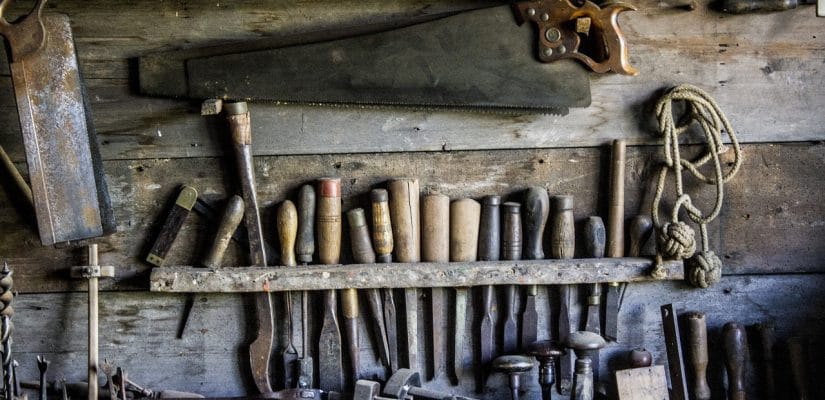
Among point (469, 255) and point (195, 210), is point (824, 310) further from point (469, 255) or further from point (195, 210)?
point (195, 210)

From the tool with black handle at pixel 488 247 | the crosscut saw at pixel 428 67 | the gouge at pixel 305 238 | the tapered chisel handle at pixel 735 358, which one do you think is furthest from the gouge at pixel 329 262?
the tapered chisel handle at pixel 735 358

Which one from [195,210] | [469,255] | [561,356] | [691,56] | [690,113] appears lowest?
[561,356]

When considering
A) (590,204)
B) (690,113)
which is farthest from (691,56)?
(590,204)

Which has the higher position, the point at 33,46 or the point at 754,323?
the point at 33,46

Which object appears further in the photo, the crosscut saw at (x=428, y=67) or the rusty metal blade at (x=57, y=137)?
the crosscut saw at (x=428, y=67)

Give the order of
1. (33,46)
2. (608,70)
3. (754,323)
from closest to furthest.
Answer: (33,46)
(608,70)
(754,323)

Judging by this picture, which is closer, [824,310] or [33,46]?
[33,46]

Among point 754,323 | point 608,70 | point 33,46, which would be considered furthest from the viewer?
point 754,323

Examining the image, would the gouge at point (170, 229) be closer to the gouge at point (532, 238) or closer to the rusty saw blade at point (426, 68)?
the rusty saw blade at point (426, 68)

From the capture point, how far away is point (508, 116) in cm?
226

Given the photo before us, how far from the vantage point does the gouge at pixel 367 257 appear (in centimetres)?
222

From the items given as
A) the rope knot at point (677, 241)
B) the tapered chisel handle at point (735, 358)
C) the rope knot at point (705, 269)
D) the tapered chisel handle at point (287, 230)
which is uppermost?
the tapered chisel handle at point (287, 230)

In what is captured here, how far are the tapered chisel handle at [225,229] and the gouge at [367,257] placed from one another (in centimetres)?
28

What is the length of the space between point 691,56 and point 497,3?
0.52 metres
